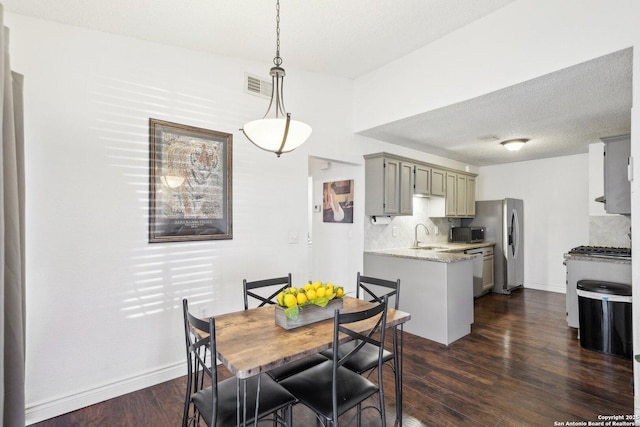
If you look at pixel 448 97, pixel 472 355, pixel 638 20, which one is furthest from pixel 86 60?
pixel 472 355

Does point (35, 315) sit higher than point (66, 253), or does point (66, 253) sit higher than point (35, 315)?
point (66, 253)

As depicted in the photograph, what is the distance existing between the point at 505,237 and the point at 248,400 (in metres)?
5.47

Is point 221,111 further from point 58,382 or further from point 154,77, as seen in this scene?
point 58,382

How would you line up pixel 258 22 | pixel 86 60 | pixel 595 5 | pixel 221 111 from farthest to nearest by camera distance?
pixel 221 111, pixel 258 22, pixel 86 60, pixel 595 5

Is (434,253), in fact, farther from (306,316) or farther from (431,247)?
(306,316)

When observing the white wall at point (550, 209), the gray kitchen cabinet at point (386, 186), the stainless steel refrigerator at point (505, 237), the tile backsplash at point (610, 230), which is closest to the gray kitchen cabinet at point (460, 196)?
the stainless steel refrigerator at point (505, 237)

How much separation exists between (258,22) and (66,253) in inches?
89.4

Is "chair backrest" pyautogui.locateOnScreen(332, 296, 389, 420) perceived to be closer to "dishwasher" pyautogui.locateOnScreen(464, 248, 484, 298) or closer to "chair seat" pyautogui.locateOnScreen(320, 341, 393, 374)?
"chair seat" pyautogui.locateOnScreen(320, 341, 393, 374)

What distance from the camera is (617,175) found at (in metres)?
3.29

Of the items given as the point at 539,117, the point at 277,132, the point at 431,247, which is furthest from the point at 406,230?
the point at 277,132

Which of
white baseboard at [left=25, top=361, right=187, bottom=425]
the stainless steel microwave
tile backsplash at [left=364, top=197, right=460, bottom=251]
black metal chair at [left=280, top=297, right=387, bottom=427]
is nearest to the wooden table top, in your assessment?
black metal chair at [left=280, top=297, right=387, bottom=427]

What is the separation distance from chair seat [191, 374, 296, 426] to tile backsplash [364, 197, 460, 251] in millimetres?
2861

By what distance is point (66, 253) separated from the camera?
7.64ft

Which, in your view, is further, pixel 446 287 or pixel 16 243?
pixel 446 287
